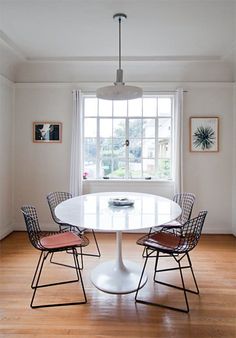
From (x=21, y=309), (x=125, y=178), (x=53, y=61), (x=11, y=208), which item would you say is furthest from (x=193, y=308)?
(x=53, y=61)

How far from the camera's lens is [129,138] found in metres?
4.21

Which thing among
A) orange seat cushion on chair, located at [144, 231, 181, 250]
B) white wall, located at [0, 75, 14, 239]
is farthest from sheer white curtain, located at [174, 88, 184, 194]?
white wall, located at [0, 75, 14, 239]

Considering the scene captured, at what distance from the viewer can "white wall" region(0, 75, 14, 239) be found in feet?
12.3

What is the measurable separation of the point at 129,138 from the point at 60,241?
2.36m

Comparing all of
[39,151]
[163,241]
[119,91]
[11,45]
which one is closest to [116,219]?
[163,241]

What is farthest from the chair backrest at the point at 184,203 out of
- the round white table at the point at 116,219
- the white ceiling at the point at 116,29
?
the white ceiling at the point at 116,29

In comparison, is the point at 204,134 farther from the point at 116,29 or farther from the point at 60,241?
the point at 60,241

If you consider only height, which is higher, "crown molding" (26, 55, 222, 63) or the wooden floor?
"crown molding" (26, 55, 222, 63)

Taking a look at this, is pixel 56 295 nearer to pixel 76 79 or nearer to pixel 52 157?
pixel 52 157

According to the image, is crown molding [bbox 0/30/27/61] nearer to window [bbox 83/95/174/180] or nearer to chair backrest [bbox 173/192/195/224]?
window [bbox 83/95/174/180]

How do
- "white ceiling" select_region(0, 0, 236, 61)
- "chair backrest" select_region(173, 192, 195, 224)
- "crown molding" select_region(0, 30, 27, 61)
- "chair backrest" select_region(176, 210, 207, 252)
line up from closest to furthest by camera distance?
"chair backrest" select_region(176, 210, 207, 252), "white ceiling" select_region(0, 0, 236, 61), "crown molding" select_region(0, 30, 27, 61), "chair backrest" select_region(173, 192, 195, 224)

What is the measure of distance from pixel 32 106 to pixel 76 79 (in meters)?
0.87

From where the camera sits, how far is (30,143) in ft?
13.6

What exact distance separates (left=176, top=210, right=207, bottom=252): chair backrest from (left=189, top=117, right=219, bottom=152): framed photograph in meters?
2.08
